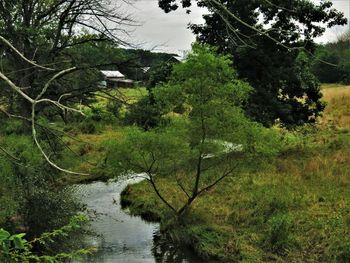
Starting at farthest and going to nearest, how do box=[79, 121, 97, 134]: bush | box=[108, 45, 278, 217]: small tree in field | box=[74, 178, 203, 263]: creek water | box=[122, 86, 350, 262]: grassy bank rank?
box=[79, 121, 97, 134]: bush < box=[108, 45, 278, 217]: small tree in field < box=[74, 178, 203, 263]: creek water < box=[122, 86, 350, 262]: grassy bank

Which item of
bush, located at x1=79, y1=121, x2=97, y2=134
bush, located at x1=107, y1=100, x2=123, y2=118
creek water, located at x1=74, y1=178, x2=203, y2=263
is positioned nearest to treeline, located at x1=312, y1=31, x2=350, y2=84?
bush, located at x1=79, y1=121, x2=97, y2=134

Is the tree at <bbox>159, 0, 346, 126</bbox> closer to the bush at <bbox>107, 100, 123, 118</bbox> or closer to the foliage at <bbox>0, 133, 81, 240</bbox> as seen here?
the bush at <bbox>107, 100, 123, 118</bbox>

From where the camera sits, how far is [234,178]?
813 inches

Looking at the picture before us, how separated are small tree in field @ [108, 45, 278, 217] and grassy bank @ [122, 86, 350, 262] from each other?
1.20 m

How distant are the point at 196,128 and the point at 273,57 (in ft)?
25.7

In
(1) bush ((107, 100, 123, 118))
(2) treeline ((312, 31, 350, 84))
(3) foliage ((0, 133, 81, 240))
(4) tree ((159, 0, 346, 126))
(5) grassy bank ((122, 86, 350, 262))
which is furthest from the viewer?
(2) treeline ((312, 31, 350, 84))

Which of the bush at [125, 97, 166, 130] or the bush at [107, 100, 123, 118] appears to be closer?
the bush at [125, 97, 166, 130]

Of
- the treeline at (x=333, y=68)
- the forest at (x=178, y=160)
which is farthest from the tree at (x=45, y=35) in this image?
the treeline at (x=333, y=68)

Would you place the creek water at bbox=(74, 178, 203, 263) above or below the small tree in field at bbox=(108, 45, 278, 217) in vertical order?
below

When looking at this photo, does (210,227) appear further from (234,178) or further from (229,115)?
(234,178)

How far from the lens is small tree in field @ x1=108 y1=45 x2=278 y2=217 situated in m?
16.3

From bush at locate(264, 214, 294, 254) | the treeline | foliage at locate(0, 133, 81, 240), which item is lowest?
bush at locate(264, 214, 294, 254)

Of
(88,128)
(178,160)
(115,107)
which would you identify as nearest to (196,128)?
(178,160)

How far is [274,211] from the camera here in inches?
655
